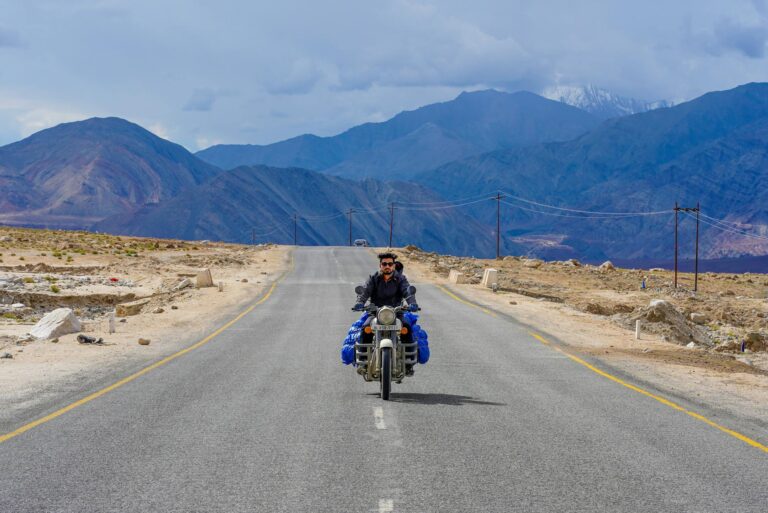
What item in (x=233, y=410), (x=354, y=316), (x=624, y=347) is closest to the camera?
(x=233, y=410)

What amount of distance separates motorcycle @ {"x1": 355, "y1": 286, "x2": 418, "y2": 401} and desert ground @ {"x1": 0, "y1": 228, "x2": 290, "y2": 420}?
474 cm

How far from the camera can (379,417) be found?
1129 centimetres

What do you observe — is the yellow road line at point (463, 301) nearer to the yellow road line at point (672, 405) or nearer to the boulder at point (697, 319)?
the boulder at point (697, 319)

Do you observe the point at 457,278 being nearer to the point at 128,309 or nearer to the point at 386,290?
the point at 128,309

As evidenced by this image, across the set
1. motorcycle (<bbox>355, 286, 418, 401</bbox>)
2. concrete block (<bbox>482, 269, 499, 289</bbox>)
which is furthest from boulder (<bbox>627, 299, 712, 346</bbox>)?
motorcycle (<bbox>355, 286, 418, 401</bbox>)

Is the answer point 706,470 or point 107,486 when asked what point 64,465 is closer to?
point 107,486

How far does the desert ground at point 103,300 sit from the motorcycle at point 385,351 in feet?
15.6

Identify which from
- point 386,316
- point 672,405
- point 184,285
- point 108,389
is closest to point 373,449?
point 386,316

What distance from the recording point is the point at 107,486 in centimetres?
785

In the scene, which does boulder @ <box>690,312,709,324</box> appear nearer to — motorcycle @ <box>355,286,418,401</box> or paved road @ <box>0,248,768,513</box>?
paved road @ <box>0,248,768,513</box>

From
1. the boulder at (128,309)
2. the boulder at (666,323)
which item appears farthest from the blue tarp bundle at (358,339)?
the boulder at (128,309)

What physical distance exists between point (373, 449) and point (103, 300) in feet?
127

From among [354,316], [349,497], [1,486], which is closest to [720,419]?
[349,497]

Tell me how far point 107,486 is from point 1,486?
3.17 feet
